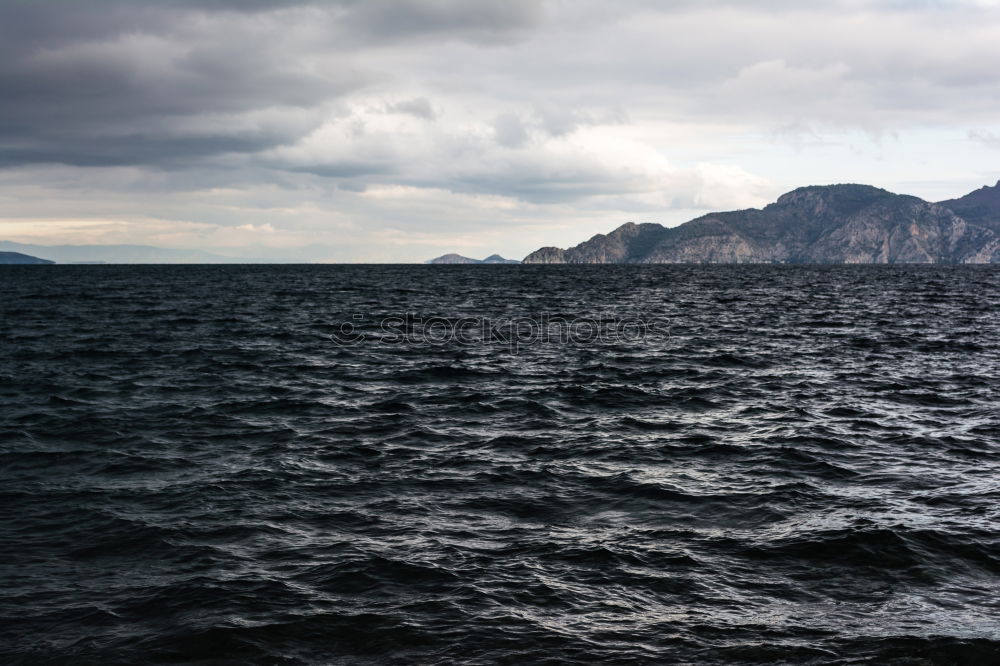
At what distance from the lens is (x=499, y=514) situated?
1392 cm

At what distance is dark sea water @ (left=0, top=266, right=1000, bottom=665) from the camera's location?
31.0ft

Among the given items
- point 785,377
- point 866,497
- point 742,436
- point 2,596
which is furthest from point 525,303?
point 2,596

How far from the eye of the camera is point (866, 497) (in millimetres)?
14805

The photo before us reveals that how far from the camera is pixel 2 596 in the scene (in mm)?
10492

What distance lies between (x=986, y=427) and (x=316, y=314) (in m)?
50.4

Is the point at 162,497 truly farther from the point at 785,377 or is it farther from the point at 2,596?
the point at 785,377

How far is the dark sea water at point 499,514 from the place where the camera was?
945 cm

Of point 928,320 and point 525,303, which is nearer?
point 928,320

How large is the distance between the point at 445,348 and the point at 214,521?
25.5 meters

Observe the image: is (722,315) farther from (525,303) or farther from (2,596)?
(2,596)

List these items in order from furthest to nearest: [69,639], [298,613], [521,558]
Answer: [521,558]
[298,613]
[69,639]

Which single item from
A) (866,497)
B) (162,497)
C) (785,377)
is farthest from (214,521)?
(785,377)

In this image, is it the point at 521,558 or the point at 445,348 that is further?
the point at 445,348

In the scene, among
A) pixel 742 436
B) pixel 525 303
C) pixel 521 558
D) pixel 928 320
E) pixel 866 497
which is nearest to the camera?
pixel 521 558
